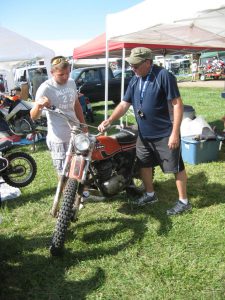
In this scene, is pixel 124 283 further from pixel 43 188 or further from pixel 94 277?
pixel 43 188

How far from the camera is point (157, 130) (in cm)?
353

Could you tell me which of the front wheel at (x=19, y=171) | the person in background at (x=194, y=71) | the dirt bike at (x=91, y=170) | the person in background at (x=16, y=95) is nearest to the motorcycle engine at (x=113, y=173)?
the dirt bike at (x=91, y=170)

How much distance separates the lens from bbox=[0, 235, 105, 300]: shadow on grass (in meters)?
2.60

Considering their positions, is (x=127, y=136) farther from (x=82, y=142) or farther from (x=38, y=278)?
(x=38, y=278)

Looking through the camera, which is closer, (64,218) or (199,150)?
(64,218)

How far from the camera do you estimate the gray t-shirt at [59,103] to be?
333cm

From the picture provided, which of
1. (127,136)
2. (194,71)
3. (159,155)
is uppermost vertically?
(194,71)

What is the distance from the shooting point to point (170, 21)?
4.33m

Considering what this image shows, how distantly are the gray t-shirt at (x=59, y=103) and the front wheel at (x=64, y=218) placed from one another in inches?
26.0

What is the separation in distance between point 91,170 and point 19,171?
196cm

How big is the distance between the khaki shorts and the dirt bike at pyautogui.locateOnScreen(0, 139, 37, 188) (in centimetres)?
201

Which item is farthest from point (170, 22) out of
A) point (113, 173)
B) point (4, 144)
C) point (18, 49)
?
point (18, 49)

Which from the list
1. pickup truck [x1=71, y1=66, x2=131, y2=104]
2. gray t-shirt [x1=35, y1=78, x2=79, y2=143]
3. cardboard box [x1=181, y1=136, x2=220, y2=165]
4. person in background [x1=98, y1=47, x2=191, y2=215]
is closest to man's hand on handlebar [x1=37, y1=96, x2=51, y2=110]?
gray t-shirt [x1=35, y1=78, x2=79, y2=143]

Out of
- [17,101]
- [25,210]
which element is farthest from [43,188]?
[17,101]
